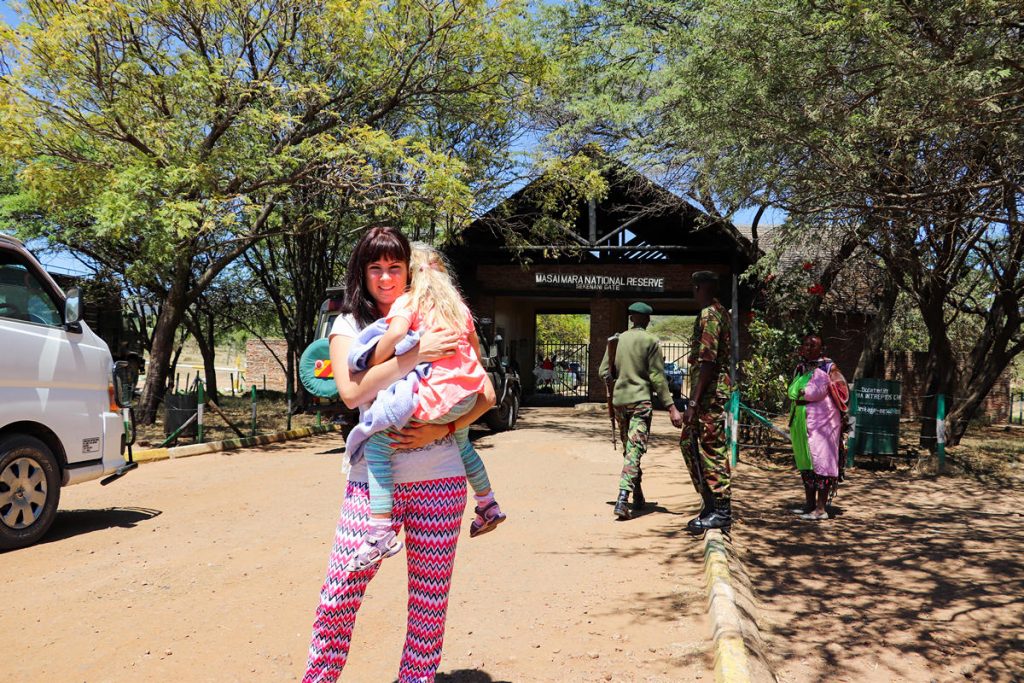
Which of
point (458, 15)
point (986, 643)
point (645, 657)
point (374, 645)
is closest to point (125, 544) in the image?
point (374, 645)

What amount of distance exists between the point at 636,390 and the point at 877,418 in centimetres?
555

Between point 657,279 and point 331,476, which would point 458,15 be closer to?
point 331,476

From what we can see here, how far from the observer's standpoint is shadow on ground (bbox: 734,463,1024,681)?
4012mm

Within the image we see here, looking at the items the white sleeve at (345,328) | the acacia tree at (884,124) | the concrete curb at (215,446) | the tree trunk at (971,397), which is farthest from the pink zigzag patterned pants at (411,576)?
the tree trunk at (971,397)

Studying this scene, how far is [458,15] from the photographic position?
13617 mm

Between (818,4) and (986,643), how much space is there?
597 cm

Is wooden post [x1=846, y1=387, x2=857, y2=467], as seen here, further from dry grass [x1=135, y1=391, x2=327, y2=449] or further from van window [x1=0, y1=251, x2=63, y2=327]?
dry grass [x1=135, y1=391, x2=327, y2=449]

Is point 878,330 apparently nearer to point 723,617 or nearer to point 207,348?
point 723,617

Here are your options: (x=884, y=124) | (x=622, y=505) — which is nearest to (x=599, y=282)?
(x=884, y=124)

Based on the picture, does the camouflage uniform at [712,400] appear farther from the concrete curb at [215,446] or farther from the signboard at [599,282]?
the signboard at [599,282]

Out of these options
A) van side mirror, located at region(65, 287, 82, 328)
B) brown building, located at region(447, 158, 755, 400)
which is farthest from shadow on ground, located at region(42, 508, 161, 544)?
brown building, located at region(447, 158, 755, 400)

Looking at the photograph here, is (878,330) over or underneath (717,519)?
over

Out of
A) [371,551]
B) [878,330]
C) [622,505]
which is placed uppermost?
[878,330]

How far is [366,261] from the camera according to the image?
289 centimetres
